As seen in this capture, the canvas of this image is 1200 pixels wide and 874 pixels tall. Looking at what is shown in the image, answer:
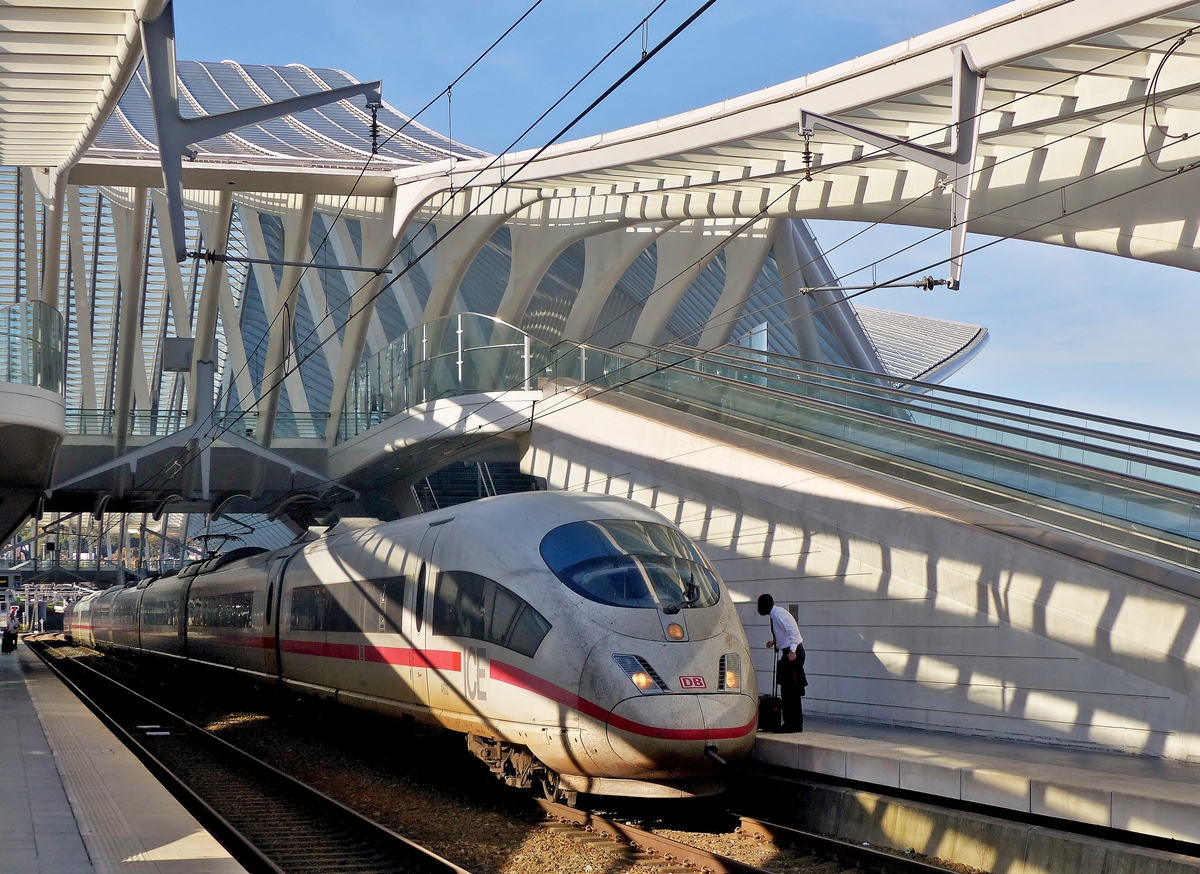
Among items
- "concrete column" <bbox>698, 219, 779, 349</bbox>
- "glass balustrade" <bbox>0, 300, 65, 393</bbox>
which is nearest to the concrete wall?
"glass balustrade" <bbox>0, 300, 65, 393</bbox>

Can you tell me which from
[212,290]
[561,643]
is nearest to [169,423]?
[212,290]

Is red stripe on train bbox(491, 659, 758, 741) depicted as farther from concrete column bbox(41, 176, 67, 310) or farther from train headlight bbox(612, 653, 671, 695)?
concrete column bbox(41, 176, 67, 310)

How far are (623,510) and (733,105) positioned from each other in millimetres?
7643

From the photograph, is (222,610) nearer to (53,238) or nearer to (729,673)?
(53,238)

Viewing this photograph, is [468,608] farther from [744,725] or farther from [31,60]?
[31,60]

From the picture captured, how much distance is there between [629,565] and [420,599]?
2.86 metres

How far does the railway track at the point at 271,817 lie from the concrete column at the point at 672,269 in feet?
48.8

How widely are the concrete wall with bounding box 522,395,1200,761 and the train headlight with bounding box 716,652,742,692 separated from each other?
11.4 ft

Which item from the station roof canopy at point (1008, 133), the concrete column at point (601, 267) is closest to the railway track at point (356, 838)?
the station roof canopy at point (1008, 133)

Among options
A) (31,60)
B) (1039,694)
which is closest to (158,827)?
(1039,694)

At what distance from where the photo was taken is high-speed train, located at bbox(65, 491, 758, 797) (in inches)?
378

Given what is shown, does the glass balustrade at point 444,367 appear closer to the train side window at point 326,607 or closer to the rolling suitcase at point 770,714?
the train side window at point 326,607

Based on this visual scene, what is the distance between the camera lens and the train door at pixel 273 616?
1839 centimetres

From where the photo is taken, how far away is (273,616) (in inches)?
735
